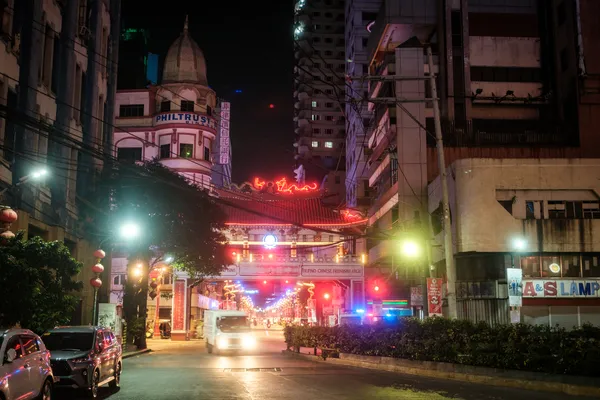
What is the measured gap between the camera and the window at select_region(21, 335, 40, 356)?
13035 millimetres

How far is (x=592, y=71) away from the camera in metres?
44.2

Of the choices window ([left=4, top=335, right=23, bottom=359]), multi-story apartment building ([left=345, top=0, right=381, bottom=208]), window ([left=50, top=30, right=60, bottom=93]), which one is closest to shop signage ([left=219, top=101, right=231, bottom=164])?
multi-story apartment building ([left=345, top=0, right=381, bottom=208])

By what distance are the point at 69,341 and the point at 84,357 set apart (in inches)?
49.4

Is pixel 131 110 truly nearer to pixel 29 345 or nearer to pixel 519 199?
pixel 519 199

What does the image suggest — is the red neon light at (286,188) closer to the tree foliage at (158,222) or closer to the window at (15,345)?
the tree foliage at (158,222)

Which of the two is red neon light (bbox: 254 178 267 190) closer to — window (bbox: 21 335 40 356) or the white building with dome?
the white building with dome

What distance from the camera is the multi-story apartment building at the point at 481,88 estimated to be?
4456 centimetres

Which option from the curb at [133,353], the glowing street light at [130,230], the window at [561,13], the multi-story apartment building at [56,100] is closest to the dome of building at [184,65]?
the multi-story apartment building at [56,100]

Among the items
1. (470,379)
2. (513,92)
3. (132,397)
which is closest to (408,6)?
(513,92)

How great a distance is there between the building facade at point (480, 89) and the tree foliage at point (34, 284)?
85.2 ft

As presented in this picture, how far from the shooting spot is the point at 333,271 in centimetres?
5562

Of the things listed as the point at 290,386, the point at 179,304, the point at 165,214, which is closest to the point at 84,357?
the point at 290,386

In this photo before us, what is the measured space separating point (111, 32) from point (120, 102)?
22.6 m

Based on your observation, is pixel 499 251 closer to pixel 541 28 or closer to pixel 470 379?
pixel 470 379
